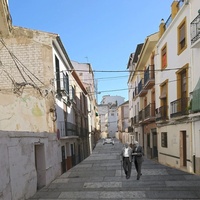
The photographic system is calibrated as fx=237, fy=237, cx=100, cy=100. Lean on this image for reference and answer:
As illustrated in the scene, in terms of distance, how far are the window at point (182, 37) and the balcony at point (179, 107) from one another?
2.40 metres

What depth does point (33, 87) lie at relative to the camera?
1161cm

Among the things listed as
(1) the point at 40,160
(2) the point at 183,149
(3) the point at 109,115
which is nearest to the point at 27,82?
(1) the point at 40,160

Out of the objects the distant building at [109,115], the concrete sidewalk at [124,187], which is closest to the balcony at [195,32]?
the concrete sidewalk at [124,187]

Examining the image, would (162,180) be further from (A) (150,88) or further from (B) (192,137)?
(A) (150,88)

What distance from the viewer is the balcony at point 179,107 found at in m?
10.8

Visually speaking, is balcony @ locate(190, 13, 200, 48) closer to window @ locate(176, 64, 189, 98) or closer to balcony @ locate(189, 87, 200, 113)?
window @ locate(176, 64, 189, 98)

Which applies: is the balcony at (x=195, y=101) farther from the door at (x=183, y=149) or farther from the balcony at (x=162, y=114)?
the balcony at (x=162, y=114)

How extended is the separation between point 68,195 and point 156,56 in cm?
1053

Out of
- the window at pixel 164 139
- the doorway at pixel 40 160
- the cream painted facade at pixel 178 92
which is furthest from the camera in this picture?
the window at pixel 164 139

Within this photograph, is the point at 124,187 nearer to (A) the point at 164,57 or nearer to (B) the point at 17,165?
(B) the point at 17,165

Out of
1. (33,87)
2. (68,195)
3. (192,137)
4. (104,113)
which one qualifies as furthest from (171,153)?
(104,113)

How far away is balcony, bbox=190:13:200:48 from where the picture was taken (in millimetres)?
9336

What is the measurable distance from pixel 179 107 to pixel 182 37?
3370 mm

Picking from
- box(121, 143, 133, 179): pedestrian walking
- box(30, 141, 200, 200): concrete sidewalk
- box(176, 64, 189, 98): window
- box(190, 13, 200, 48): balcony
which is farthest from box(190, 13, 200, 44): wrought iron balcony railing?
box(30, 141, 200, 200): concrete sidewalk
